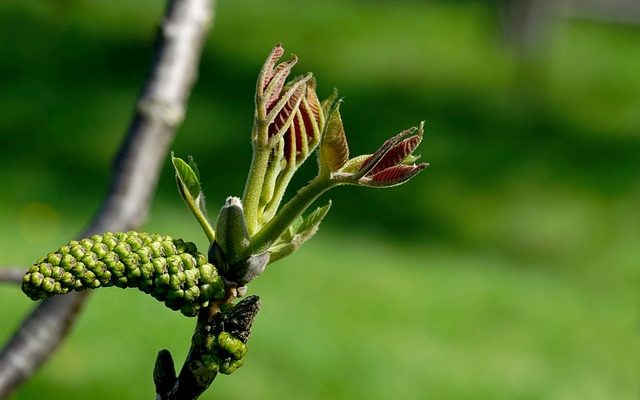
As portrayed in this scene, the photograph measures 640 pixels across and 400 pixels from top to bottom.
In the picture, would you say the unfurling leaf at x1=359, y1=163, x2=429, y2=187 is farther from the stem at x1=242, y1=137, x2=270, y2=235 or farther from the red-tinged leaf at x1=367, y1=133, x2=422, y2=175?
the stem at x1=242, y1=137, x2=270, y2=235

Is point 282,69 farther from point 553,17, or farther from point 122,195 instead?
point 553,17

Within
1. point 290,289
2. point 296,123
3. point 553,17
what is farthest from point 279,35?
point 296,123

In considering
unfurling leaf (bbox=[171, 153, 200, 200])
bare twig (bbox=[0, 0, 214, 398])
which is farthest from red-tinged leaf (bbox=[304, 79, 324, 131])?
bare twig (bbox=[0, 0, 214, 398])

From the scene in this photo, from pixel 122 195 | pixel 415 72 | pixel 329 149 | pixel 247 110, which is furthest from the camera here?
pixel 415 72

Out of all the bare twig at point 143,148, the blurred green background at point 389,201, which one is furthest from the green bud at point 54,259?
the blurred green background at point 389,201

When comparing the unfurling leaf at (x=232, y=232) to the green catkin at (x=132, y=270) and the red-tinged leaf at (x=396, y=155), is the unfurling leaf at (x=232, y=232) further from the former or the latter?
the red-tinged leaf at (x=396, y=155)
